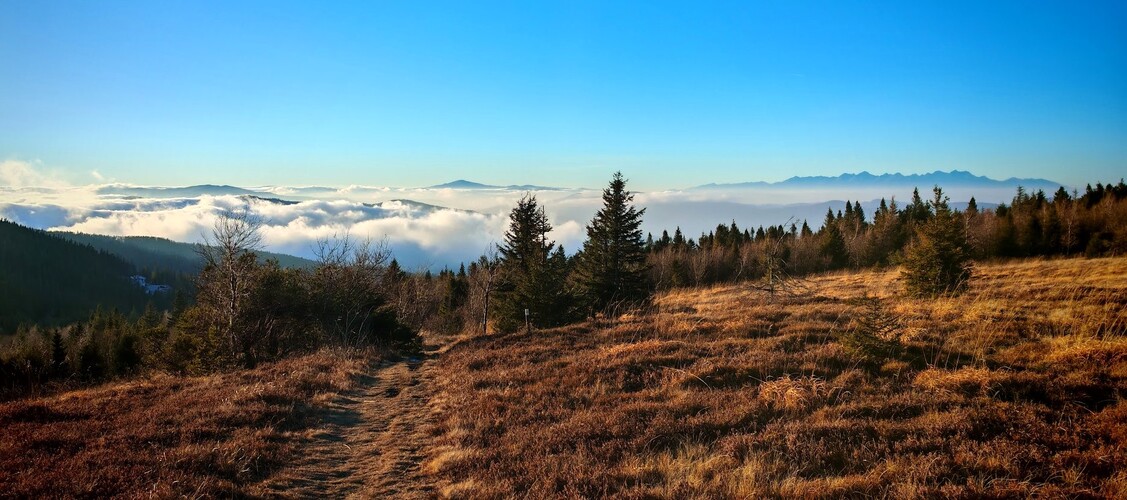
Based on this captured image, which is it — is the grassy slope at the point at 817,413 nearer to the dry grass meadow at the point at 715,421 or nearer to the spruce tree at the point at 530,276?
the dry grass meadow at the point at 715,421

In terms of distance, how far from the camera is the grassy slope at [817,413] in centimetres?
557

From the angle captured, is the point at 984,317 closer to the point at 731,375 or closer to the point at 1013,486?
the point at 731,375

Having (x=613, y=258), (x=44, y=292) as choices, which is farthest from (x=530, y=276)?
(x=44, y=292)

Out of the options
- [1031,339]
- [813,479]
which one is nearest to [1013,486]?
[813,479]

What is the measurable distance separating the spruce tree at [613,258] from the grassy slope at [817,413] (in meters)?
17.0

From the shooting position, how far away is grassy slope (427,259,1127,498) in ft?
18.3

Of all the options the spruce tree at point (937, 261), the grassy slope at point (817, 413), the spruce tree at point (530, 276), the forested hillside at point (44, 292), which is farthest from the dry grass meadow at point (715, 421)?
the forested hillside at point (44, 292)

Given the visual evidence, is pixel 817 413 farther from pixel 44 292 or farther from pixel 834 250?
pixel 44 292

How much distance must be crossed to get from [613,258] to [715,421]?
23292 mm

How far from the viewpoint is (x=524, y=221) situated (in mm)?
41000

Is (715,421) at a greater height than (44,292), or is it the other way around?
(715,421)

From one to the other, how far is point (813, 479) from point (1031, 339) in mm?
7639

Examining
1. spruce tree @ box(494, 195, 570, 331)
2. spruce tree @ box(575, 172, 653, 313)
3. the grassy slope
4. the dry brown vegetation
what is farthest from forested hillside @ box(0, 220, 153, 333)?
the grassy slope

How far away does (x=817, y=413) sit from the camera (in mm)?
7441
